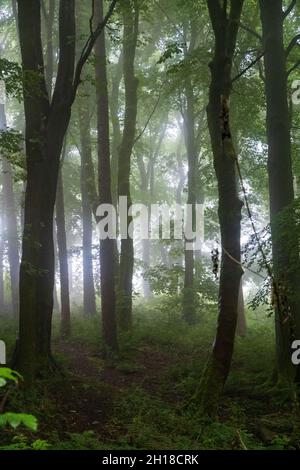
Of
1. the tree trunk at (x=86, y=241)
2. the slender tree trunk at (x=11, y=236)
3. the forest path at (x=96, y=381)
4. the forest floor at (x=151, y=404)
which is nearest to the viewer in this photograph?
the forest floor at (x=151, y=404)

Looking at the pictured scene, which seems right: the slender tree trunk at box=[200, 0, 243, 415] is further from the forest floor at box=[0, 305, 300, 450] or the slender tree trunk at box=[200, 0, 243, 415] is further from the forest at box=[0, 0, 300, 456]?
the forest floor at box=[0, 305, 300, 450]

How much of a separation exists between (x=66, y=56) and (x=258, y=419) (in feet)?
26.6

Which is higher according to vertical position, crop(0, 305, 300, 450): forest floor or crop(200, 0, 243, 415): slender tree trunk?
crop(200, 0, 243, 415): slender tree trunk

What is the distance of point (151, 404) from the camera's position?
9.02 m

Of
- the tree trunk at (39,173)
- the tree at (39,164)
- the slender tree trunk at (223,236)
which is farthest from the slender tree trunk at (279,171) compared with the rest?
the tree trunk at (39,173)

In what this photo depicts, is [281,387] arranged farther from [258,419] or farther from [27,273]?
[27,273]

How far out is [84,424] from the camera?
772 centimetres

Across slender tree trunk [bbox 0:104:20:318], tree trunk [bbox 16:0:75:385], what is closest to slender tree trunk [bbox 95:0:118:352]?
tree trunk [bbox 16:0:75:385]

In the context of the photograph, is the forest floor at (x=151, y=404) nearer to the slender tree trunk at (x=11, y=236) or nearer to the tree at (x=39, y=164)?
the tree at (x=39, y=164)

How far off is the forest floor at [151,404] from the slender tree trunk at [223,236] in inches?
22.0

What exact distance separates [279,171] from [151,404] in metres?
5.54

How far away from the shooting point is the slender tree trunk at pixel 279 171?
929 cm

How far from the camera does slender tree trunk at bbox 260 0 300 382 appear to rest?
30.5 feet

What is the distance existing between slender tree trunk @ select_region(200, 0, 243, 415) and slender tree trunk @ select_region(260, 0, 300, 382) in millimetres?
1106
